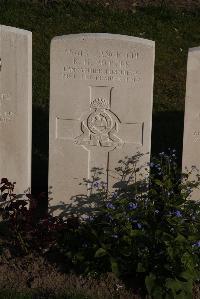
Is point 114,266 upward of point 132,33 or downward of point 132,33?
downward

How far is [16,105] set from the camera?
18.2 feet

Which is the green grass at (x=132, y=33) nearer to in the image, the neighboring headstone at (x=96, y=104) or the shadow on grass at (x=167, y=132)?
the shadow on grass at (x=167, y=132)

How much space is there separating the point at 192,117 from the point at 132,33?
6345mm

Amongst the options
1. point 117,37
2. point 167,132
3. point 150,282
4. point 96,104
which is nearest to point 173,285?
point 150,282

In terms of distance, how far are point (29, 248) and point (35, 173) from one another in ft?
5.60

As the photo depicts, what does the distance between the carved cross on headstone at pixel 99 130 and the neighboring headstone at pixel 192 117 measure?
43cm

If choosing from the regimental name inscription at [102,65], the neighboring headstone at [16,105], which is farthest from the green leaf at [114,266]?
the regimental name inscription at [102,65]

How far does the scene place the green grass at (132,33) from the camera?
8695 millimetres

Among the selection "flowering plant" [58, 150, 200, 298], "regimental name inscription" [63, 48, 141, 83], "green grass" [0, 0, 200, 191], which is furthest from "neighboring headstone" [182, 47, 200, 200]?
"green grass" [0, 0, 200, 191]

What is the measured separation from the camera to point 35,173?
695cm

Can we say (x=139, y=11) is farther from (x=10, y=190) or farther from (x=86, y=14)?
(x=10, y=190)

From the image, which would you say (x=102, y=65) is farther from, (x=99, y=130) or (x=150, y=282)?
(x=150, y=282)

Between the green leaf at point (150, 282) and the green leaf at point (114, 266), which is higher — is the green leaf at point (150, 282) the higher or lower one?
the lower one

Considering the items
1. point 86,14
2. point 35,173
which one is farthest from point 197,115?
point 86,14
